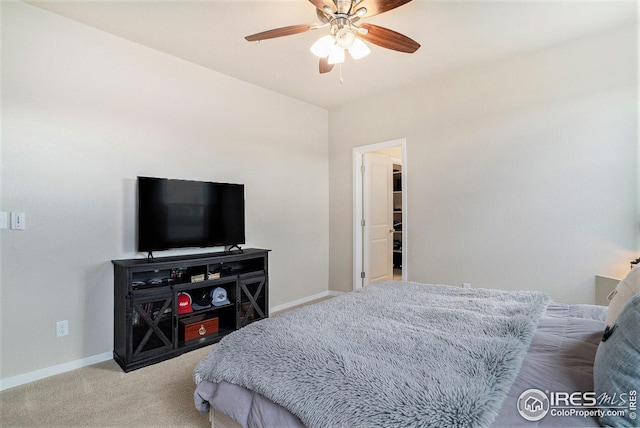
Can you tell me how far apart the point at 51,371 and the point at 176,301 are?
979 mm

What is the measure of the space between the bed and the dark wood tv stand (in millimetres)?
1325

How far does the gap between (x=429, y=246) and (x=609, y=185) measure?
5.52 feet

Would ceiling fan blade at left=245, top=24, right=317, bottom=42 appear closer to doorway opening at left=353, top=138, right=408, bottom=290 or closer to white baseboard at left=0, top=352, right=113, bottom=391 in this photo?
doorway opening at left=353, top=138, right=408, bottom=290

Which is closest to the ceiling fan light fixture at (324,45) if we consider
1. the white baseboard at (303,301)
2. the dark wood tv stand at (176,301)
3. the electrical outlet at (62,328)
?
the dark wood tv stand at (176,301)

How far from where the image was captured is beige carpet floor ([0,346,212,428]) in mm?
1854

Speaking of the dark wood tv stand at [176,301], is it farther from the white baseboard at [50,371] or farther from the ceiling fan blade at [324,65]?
the ceiling fan blade at [324,65]

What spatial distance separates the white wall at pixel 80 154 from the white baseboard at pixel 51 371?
3 cm

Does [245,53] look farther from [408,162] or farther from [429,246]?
[429,246]

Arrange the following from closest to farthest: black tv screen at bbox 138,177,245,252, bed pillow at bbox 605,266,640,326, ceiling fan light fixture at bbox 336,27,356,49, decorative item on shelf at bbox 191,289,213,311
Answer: bed pillow at bbox 605,266,640,326 < ceiling fan light fixture at bbox 336,27,356,49 < black tv screen at bbox 138,177,245,252 < decorative item on shelf at bbox 191,289,213,311

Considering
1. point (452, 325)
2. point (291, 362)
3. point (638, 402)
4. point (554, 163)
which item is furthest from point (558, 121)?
point (291, 362)

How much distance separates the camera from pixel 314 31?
267 centimetres

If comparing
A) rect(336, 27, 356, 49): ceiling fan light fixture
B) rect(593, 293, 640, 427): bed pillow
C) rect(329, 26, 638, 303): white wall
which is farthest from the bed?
rect(336, 27, 356, 49): ceiling fan light fixture

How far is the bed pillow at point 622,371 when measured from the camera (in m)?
0.84

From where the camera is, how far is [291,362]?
1.24 meters
